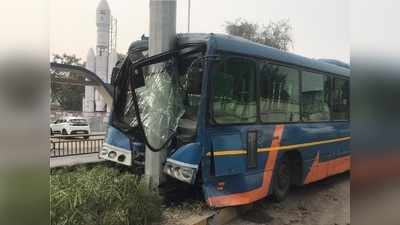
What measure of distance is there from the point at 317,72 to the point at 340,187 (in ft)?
7.48

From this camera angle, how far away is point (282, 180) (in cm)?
569

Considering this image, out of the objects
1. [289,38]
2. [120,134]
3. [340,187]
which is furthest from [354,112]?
[340,187]

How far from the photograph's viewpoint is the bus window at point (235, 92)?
4.49 m

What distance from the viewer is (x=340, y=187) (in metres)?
6.87

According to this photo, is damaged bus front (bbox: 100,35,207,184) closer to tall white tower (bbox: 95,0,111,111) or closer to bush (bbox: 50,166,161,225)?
tall white tower (bbox: 95,0,111,111)

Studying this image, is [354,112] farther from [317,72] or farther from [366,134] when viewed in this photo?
[317,72]

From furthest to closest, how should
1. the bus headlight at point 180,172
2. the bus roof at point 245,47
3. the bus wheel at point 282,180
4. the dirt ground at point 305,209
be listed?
the bus wheel at point 282,180, the dirt ground at point 305,209, the bus roof at point 245,47, the bus headlight at point 180,172

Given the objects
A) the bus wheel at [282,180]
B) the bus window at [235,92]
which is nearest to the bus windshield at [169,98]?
the bus window at [235,92]

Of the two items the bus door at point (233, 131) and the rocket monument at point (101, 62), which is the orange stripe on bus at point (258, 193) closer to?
the bus door at point (233, 131)

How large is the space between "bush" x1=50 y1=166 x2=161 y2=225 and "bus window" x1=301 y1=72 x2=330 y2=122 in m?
2.90

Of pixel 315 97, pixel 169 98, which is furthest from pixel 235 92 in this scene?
pixel 315 97

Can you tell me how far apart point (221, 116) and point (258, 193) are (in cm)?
121

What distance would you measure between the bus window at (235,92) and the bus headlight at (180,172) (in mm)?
692

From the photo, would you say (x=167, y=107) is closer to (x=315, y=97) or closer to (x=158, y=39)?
(x=158, y=39)
